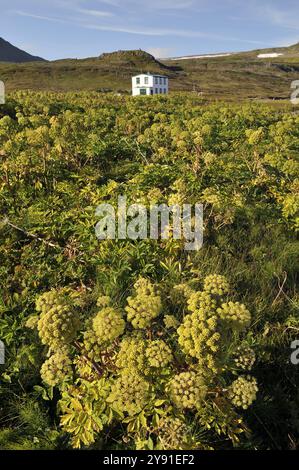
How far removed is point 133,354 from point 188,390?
554 mm

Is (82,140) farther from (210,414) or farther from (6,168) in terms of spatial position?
(210,414)

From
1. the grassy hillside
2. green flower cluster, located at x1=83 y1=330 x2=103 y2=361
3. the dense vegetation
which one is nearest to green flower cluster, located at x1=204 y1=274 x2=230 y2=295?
the dense vegetation

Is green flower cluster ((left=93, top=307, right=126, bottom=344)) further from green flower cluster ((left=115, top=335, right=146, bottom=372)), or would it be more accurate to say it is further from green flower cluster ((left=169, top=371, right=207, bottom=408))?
green flower cluster ((left=169, top=371, right=207, bottom=408))

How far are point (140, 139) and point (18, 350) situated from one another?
7337mm

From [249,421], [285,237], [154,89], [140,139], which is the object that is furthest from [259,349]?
[154,89]

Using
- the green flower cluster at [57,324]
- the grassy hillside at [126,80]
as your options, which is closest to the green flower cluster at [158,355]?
the green flower cluster at [57,324]

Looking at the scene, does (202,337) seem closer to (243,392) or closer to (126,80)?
(243,392)

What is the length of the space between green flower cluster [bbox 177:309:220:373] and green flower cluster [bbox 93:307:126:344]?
550 mm

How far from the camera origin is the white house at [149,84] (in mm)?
87062

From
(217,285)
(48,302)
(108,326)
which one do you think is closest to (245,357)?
(217,285)

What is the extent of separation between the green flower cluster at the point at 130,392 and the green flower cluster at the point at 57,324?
62 centimetres

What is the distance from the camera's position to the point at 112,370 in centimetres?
388

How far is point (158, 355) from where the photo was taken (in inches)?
133

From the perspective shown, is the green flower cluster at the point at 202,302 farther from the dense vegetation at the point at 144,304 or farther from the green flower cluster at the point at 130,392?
the green flower cluster at the point at 130,392
